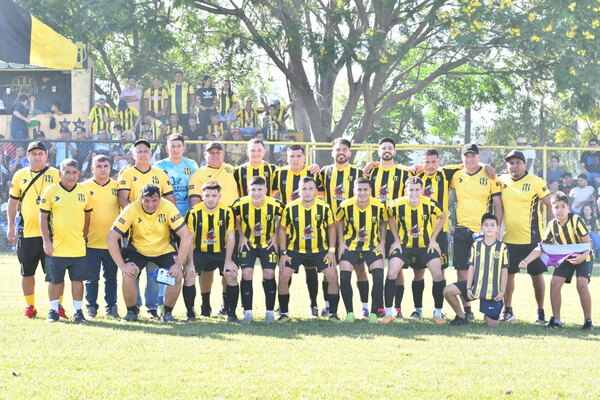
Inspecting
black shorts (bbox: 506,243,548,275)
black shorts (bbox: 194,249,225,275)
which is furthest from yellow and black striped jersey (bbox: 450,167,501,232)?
black shorts (bbox: 194,249,225,275)

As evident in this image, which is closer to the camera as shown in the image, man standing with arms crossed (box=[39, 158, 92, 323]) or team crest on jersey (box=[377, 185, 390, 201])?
man standing with arms crossed (box=[39, 158, 92, 323])

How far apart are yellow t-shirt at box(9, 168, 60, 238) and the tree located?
1304 centimetres

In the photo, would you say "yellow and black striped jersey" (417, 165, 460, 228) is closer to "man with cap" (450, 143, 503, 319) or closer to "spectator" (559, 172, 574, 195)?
"man with cap" (450, 143, 503, 319)

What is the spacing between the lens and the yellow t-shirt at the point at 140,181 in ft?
33.8

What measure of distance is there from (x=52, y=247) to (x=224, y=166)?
230 cm

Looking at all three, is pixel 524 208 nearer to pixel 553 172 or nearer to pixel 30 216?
pixel 30 216

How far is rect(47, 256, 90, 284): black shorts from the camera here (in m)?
9.75

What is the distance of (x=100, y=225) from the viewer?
1024 centimetres

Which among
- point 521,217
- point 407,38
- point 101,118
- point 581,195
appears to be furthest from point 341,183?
point 407,38

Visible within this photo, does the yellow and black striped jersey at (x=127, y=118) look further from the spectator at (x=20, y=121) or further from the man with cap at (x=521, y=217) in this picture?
the man with cap at (x=521, y=217)

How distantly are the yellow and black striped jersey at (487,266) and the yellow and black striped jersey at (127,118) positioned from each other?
12.8 m

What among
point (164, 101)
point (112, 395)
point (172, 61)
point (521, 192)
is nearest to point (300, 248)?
point (521, 192)

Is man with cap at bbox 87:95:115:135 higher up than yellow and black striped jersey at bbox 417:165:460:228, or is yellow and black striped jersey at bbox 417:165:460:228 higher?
man with cap at bbox 87:95:115:135

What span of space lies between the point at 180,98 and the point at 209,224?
446 inches
